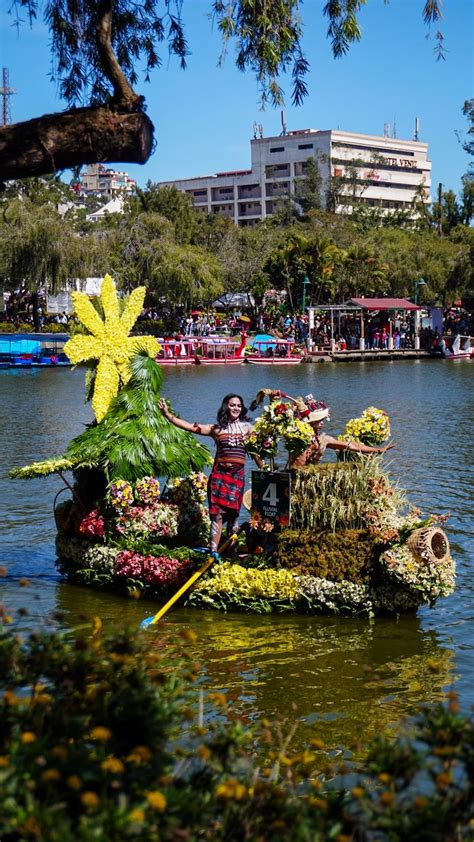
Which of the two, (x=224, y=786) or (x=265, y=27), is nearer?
(x=224, y=786)

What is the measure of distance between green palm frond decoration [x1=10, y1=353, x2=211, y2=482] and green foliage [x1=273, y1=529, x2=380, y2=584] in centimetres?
220

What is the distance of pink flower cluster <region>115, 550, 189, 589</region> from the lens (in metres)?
11.2

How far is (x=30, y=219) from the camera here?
59.8m

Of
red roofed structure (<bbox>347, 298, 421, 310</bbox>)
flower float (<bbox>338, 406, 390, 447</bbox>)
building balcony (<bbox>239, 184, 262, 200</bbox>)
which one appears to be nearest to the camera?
flower float (<bbox>338, 406, 390, 447</bbox>)

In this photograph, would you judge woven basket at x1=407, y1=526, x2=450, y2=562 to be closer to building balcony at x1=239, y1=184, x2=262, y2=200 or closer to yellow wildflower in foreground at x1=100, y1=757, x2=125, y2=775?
yellow wildflower in foreground at x1=100, y1=757, x2=125, y2=775

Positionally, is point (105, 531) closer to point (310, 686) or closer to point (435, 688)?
point (310, 686)

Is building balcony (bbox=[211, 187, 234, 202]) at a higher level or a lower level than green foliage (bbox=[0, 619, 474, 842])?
higher

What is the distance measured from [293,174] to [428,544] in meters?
136

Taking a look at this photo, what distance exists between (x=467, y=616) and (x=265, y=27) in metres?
6.61

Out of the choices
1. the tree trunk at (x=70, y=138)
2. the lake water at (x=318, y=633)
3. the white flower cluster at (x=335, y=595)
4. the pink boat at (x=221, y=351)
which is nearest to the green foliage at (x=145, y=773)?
the lake water at (x=318, y=633)

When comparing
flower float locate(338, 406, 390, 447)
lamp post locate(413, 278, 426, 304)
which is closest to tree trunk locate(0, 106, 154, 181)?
flower float locate(338, 406, 390, 447)

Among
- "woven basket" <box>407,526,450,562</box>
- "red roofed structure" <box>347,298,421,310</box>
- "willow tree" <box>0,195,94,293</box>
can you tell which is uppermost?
"willow tree" <box>0,195,94,293</box>

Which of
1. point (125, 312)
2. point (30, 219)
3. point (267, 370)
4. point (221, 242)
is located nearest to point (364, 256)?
point (221, 242)

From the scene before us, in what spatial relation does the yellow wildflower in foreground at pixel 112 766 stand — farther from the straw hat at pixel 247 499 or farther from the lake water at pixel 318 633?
the straw hat at pixel 247 499
